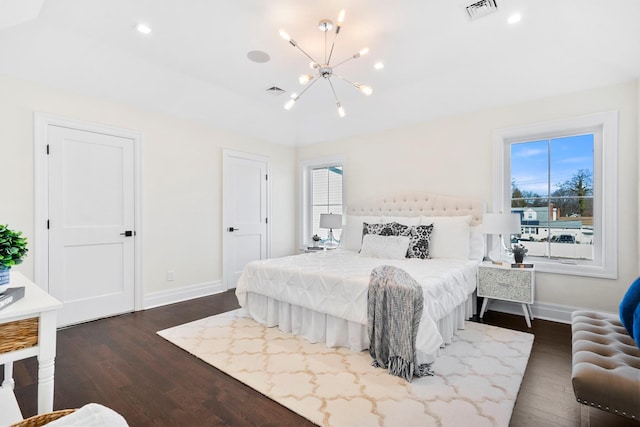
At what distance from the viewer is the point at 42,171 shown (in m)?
3.15

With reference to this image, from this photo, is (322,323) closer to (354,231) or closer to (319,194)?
(354,231)

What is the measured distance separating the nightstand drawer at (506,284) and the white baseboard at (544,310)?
44 centimetres

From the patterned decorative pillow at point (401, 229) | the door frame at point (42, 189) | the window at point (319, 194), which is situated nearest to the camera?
the door frame at point (42, 189)

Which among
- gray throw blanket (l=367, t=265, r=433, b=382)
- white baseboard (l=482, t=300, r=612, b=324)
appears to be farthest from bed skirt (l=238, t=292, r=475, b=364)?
white baseboard (l=482, t=300, r=612, b=324)

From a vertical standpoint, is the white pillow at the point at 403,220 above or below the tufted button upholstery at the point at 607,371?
above

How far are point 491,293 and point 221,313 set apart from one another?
303 cm

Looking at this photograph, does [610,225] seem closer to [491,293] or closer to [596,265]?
[596,265]

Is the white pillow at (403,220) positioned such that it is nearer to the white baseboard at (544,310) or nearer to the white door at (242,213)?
the white baseboard at (544,310)

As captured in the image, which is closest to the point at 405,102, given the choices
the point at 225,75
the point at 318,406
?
the point at 225,75

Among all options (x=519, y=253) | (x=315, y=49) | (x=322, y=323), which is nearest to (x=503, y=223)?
(x=519, y=253)

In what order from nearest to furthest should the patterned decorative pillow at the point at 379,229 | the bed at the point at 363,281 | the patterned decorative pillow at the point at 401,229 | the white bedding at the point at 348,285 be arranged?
1. the white bedding at the point at 348,285
2. the bed at the point at 363,281
3. the patterned decorative pillow at the point at 401,229
4. the patterned decorative pillow at the point at 379,229

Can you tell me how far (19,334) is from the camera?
48.5 inches

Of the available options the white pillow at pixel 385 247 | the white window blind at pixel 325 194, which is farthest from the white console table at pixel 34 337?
the white window blind at pixel 325 194

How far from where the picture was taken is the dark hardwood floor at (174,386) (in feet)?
5.96
